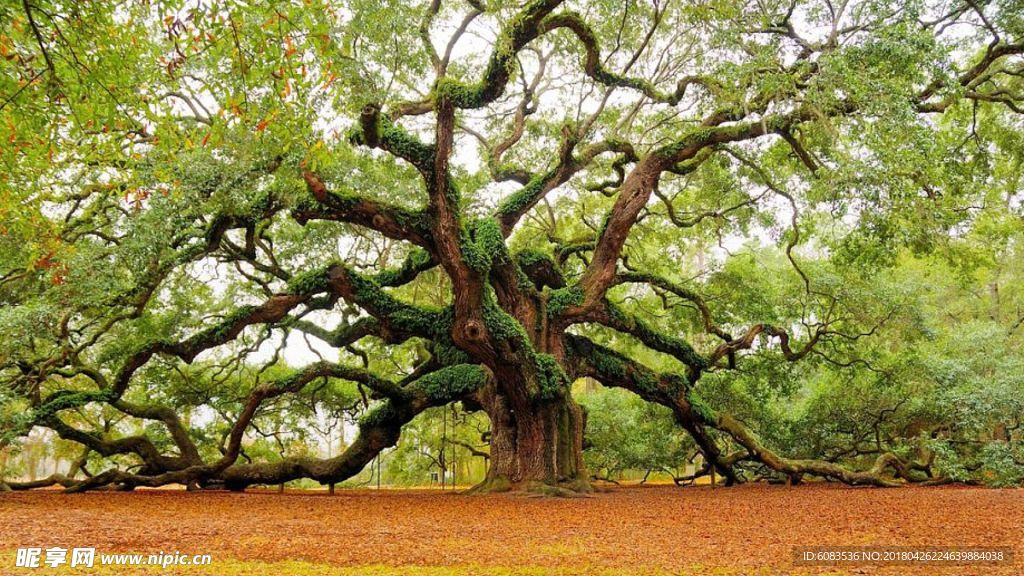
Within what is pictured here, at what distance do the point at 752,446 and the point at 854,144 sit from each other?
6.67 m

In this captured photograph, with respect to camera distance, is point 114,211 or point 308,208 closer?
point 308,208

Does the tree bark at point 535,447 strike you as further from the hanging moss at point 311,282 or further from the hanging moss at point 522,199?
the hanging moss at point 311,282

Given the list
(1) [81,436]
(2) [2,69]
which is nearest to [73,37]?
(2) [2,69]

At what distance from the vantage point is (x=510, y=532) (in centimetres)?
512

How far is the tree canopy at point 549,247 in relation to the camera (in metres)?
6.87

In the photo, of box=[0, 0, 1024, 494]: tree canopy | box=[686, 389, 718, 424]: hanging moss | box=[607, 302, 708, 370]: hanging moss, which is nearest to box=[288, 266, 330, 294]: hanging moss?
box=[0, 0, 1024, 494]: tree canopy

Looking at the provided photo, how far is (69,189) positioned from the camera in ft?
32.3

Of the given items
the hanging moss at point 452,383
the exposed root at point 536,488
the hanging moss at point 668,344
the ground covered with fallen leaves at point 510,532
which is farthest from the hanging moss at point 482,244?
the hanging moss at point 668,344

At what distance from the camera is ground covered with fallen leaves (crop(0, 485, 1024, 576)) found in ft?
11.7

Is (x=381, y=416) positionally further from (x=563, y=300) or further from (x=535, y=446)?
(x=563, y=300)

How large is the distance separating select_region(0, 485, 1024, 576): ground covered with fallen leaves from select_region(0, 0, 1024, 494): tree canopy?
209 cm

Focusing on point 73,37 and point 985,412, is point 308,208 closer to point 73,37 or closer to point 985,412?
point 73,37

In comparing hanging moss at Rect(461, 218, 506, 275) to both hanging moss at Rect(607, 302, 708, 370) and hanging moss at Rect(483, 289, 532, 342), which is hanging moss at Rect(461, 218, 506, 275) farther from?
hanging moss at Rect(607, 302, 708, 370)

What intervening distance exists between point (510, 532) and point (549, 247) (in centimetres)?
940
